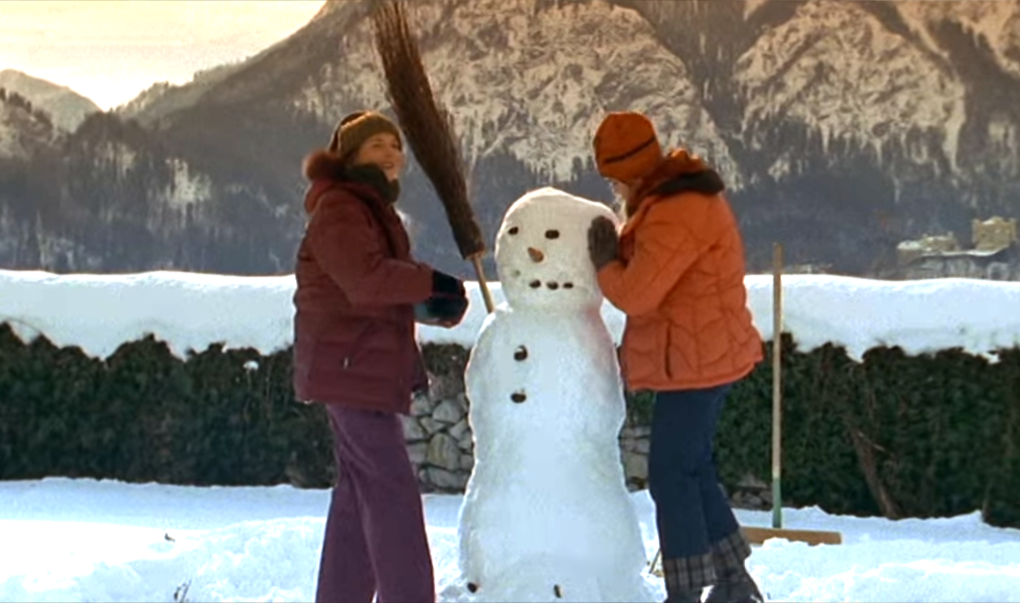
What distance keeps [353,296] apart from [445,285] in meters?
0.26

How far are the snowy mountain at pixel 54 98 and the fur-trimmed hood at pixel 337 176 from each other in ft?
32.8

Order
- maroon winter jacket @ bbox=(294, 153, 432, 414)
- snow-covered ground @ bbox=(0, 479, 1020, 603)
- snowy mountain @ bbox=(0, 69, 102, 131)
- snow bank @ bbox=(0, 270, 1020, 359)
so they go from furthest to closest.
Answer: snowy mountain @ bbox=(0, 69, 102, 131)
snow bank @ bbox=(0, 270, 1020, 359)
snow-covered ground @ bbox=(0, 479, 1020, 603)
maroon winter jacket @ bbox=(294, 153, 432, 414)

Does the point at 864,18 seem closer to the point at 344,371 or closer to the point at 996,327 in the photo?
the point at 996,327

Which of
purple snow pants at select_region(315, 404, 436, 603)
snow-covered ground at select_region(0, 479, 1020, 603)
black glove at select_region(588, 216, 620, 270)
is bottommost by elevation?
snow-covered ground at select_region(0, 479, 1020, 603)

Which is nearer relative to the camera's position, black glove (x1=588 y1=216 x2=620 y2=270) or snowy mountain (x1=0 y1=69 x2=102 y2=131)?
black glove (x1=588 y1=216 x2=620 y2=270)

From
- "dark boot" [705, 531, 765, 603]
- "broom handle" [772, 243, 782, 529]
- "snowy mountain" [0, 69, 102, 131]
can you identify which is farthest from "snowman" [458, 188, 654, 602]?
"snowy mountain" [0, 69, 102, 131]

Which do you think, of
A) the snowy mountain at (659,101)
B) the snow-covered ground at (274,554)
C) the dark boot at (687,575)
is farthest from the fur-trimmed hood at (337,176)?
the snowy mountain at (659,101)

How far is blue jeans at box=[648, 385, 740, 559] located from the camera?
3.91 m

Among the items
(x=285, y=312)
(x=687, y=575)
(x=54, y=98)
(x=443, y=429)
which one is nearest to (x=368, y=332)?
(x=687, y=575)

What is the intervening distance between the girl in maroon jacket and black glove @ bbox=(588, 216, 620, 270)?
354 millimetres

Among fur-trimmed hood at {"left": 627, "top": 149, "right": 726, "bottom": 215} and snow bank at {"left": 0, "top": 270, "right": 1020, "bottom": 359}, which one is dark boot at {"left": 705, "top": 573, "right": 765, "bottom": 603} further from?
snow bank at {"left": 0, "top": 270, "right": 1020, "bottom": 359}

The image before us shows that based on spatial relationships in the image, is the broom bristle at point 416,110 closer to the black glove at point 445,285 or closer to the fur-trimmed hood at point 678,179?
the black glove at point 445,285

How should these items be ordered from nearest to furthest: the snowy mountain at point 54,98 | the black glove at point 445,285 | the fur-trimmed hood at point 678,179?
the black glove at point 445,285 < the fur-trimmed hood at point 678,179 < the snowy mountain at point 54,98

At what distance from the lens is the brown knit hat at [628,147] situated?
3.95 metres
